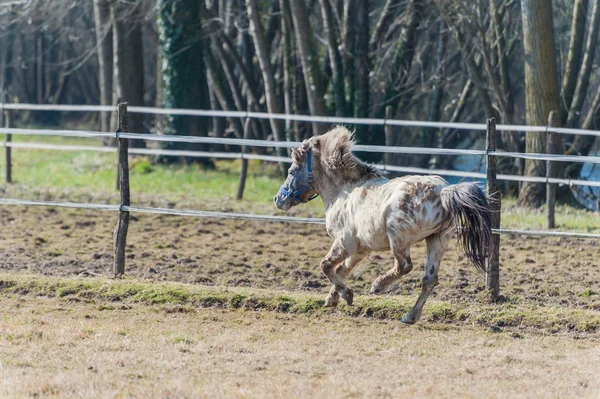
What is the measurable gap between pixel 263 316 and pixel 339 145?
1503 mm

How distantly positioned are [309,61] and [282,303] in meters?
9.16

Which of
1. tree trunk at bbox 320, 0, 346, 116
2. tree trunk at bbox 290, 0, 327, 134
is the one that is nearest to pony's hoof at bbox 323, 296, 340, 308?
tree trunk at bbox 290, 0, 327, 134

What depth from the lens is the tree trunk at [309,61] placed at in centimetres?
1602

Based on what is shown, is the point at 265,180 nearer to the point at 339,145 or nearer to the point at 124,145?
the point at 124,145

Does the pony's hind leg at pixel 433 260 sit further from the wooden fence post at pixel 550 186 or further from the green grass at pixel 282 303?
the wooden fence post at pixel 550 186

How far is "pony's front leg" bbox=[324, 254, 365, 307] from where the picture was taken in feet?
24.9

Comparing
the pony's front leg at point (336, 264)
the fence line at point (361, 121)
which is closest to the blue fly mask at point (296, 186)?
the pony's front leg at point (336, 264)

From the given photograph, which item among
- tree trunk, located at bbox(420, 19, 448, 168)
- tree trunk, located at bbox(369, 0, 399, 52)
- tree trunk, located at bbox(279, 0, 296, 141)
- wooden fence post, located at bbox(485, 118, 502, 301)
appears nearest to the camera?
wooden fence post, located at bbox(485, 118, 502, 301)

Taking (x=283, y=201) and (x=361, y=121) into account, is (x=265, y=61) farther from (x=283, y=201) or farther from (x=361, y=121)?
(x=283, y=201)

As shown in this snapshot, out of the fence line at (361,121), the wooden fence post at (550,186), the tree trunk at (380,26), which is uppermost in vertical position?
the tree trunk at (380,26)

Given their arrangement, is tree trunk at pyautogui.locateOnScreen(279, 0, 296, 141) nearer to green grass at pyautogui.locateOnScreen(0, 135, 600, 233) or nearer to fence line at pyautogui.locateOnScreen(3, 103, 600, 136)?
green grass at pyautogui.locateOnScreen(0, 135, 600, 233)

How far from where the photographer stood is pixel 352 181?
766 centimetres

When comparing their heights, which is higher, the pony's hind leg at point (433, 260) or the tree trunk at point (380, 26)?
the tree trunk at point (380, 26)

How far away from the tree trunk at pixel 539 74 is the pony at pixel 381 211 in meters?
6.06
